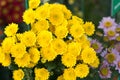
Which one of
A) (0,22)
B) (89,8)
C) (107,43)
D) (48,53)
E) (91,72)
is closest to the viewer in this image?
(48,53)

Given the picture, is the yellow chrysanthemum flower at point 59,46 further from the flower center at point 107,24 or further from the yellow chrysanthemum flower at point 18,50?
the flower center at point 107,24

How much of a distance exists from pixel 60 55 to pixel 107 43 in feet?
1.02

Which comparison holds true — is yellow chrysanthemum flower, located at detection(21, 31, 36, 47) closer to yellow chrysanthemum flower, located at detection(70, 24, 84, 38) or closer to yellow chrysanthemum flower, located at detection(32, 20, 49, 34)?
yellow chrysanthemum flower, located at detection(32, 20, 49, 34)

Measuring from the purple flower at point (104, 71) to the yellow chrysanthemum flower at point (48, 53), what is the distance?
0.28 meters

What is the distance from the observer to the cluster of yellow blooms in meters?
1.96

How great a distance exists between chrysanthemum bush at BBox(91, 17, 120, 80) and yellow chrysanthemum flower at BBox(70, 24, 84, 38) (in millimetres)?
197

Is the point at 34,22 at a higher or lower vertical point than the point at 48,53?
higher

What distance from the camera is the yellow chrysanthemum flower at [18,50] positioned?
6.36ft

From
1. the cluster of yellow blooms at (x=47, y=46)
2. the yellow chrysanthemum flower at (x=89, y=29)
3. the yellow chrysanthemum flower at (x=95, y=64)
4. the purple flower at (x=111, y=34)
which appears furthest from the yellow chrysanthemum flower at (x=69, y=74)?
the purple flower at (x=111, y=34)

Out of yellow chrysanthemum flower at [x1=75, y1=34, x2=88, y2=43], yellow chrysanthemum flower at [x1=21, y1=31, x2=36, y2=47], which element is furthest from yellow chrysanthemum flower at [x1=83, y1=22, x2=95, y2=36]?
yellow chrysanthemum flower at [x1=21, y1=31, x2=36, y2=47]

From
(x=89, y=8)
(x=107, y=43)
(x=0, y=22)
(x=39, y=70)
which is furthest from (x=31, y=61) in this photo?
(x=89, y=8)

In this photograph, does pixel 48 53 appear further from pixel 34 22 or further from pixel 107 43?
pixel 107 43

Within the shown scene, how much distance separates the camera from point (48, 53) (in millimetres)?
1953

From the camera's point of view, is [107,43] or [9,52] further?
[107,43]
